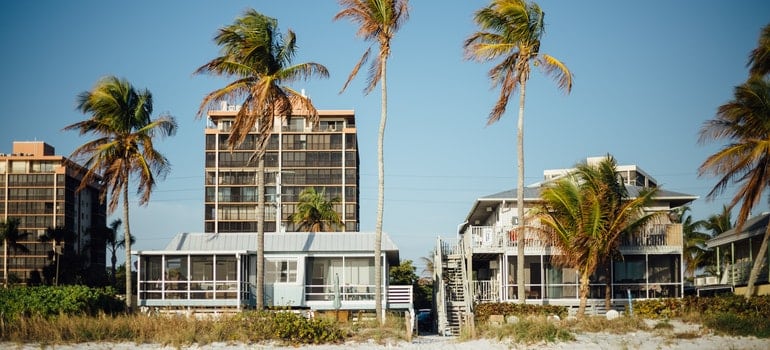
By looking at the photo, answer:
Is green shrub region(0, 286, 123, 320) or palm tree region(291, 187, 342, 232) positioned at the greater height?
palm tree region(291, 187, 342, 232)

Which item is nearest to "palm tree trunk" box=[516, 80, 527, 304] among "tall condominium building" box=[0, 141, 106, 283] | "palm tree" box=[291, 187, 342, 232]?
"palm tree" box=[291, 187, 342, 232]

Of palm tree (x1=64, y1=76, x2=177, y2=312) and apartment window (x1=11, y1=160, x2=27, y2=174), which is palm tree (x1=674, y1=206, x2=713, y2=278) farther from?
apartment window (x1=11, y1=160, x2=27, y2=174)

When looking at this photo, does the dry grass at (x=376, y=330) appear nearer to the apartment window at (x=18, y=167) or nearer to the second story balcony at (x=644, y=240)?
the second story balcony at (x=644, y=240)

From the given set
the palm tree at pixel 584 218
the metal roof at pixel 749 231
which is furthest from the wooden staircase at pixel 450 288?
the metal roof at pixel 749 231

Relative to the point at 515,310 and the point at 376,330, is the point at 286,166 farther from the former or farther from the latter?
the point at 376,330

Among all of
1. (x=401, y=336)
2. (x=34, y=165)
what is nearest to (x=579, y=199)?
(x=401, y=336)

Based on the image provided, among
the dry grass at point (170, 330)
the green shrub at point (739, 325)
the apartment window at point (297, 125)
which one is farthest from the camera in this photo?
the apartment window at point (297, 125)

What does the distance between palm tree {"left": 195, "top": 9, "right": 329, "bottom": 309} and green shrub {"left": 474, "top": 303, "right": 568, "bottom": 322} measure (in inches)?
355

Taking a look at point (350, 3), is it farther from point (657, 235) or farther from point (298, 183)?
point (298, 183)

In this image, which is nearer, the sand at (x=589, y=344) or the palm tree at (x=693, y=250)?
the sand at (x=589, y=344)

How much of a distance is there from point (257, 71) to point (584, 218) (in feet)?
47.6

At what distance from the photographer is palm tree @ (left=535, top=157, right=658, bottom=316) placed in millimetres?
36906

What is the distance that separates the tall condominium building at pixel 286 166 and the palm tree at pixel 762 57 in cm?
8125

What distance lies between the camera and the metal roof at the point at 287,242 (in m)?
44.1
